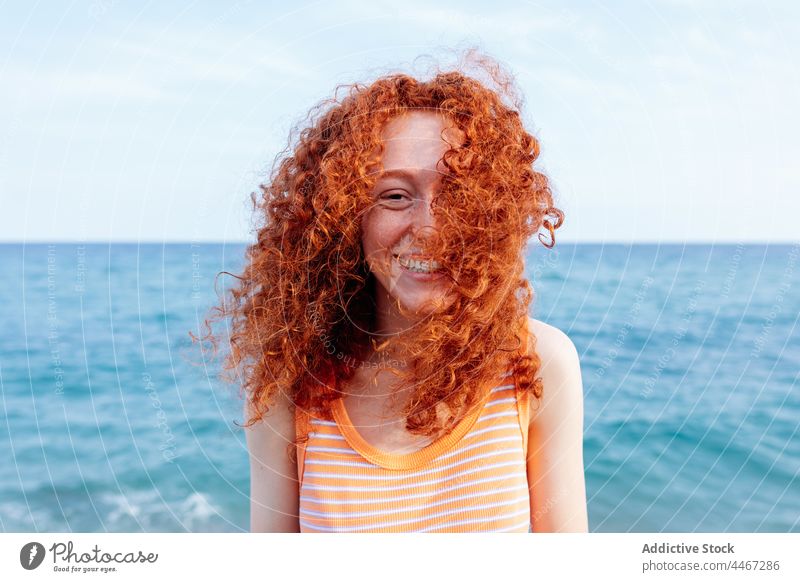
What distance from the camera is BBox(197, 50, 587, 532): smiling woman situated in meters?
1.56

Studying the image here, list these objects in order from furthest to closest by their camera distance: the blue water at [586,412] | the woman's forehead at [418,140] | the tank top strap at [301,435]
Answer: the blue water at [586,412] < the tank top strap at [301,435] < the woman's forehead at [418,140]

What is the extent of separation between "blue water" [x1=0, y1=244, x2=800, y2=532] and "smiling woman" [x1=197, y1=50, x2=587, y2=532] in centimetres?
34

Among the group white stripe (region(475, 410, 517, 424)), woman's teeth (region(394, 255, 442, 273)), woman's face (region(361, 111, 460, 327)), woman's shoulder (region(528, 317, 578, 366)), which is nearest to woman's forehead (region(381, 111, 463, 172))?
woman's face (region(361, 111, 460, 327))

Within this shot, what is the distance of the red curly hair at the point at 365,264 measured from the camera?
5.16 ft

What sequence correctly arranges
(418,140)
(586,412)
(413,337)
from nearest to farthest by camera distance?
(418,140), (413,337), (586,412)

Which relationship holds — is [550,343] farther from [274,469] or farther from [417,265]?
[274,469]

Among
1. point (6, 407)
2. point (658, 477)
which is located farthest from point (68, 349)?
point (658, 477)

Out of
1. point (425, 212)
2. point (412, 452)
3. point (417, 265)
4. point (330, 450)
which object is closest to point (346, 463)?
point (330, 450)

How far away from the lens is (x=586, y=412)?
21.0ft

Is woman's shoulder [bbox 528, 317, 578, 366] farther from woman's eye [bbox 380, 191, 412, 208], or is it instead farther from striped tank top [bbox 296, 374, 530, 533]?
woman's eye [bbox 380, 191, 412, 208]

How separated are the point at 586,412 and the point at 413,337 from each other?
16.8 ft

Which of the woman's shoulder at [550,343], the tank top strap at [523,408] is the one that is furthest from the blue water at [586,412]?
the tank top strap at [523,408]

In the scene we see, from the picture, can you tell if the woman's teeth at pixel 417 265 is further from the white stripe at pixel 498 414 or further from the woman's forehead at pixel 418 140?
the white stripe at pixel 498 414
